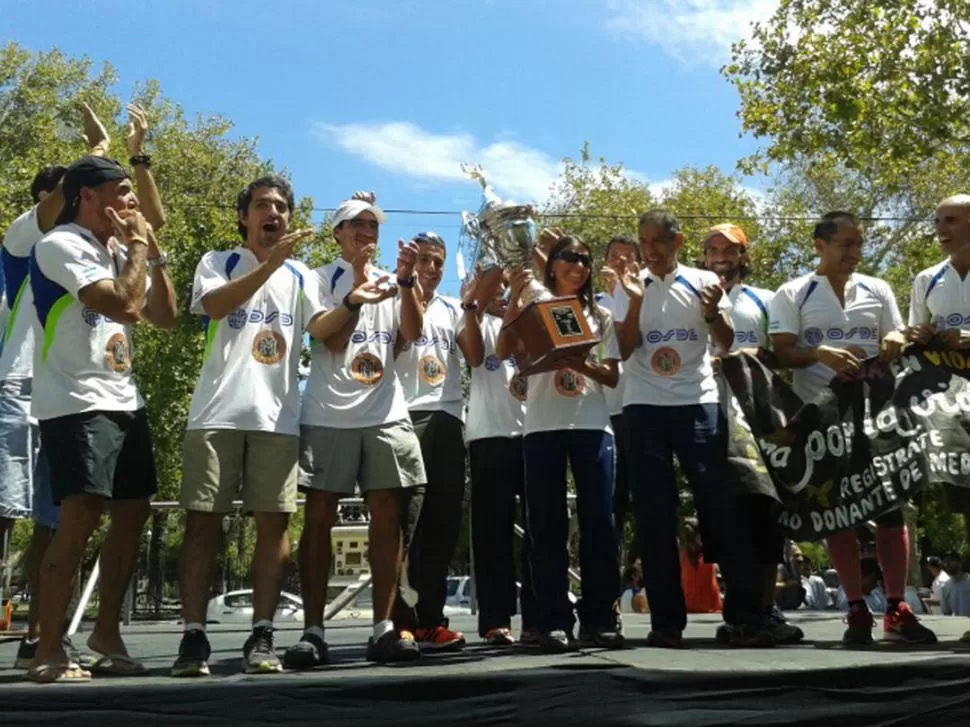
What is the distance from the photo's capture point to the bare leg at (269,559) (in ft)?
16.3

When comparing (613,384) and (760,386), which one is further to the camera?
(760,386)

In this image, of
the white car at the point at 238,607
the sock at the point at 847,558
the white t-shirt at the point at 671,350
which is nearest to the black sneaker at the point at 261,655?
the white t-shirt at the point at 671,350

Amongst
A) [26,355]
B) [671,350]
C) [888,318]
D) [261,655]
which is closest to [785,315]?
[888,318]

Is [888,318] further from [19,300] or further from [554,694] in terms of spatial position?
[19,300]

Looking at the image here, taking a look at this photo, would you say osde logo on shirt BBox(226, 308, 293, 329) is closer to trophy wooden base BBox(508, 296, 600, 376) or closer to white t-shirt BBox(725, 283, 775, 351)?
trophy wooden base BBox(508, 296, 600, 376)

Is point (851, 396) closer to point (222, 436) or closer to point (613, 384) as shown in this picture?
point (613, 384)

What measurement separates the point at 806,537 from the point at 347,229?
2517 millimetres

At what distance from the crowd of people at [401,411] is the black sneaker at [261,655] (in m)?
0.01

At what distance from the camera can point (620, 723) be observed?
407cm

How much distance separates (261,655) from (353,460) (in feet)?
2.98

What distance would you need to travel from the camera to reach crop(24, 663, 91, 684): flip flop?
425 cm

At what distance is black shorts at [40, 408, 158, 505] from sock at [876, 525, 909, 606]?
11.3 ft

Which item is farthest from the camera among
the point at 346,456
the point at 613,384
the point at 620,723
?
the point at 613,384

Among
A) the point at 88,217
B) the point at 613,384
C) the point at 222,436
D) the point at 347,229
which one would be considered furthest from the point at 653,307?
the point at 88,217
